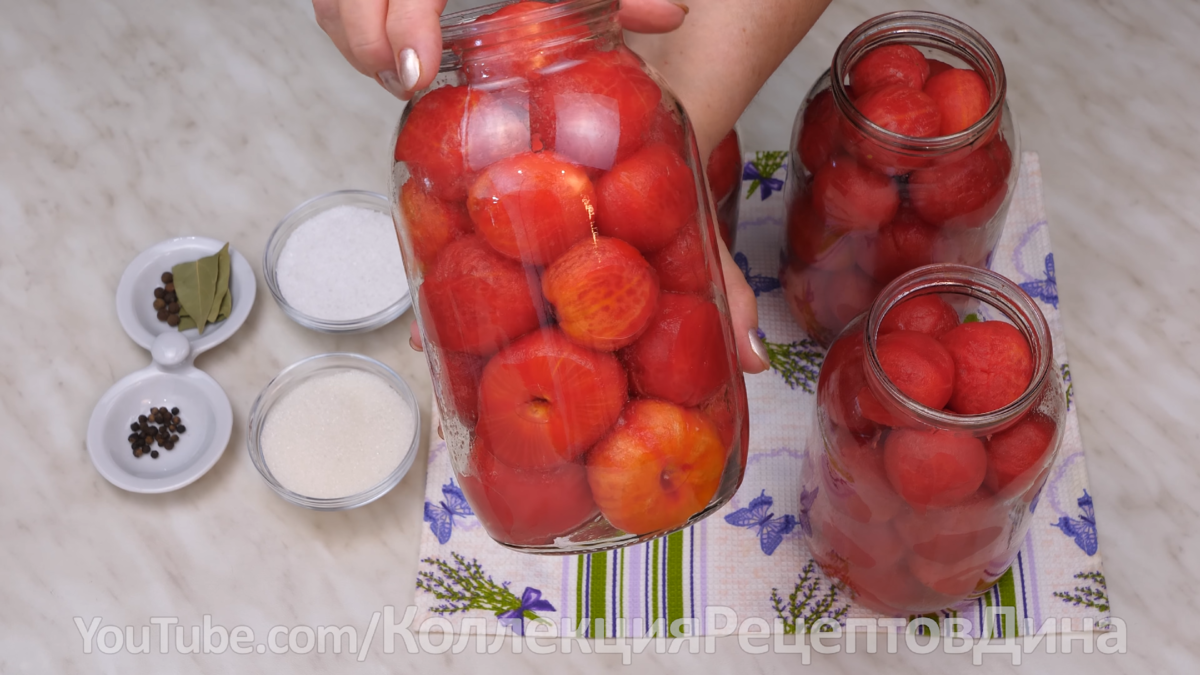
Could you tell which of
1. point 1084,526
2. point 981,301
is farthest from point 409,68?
point 1084,526

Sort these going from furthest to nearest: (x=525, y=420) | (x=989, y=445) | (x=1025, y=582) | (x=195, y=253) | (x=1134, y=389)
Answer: (x=195, y=253) → (x=1134, y=389) → (x=1025, y=582) → (x=989, y=445) → (x=525, y=420)

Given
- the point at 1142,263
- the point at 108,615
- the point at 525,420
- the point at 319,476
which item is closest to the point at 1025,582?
the point at 1142,263

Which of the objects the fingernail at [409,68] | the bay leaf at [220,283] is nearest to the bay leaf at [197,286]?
the bay leaf at [220,283]

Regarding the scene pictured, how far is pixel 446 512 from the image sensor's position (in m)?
0.88

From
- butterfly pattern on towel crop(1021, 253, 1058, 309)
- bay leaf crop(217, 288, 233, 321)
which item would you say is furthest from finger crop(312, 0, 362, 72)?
butterfly pattern on towel crop(1021, 253, 1058, 309)

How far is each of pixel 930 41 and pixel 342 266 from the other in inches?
25.8

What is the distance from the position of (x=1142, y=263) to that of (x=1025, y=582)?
40 cm

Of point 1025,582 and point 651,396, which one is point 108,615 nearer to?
point 651,396

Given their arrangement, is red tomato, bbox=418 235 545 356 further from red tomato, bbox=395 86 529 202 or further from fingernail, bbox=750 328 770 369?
fingernail, bbox=750 328 770 369

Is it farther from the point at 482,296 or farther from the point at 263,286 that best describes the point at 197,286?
the point at 482,296

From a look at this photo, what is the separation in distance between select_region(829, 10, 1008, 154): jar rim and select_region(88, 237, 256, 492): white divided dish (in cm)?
67

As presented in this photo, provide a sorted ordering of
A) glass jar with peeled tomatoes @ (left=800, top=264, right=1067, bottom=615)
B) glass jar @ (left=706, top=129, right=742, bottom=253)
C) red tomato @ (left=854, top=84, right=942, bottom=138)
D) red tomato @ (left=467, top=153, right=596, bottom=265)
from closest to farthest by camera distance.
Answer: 1. red tomato @ (left=467, top=153, right=596, bottom=265)
2. glass jar with peeled tomatoes @ (left=800, top=264, right=1067, bottom=615)
3. red tomato @ (left=854, top=84, right=942, bottom=138)
4. glass jar @ (left=706, top=129, right=742, bottom=253)

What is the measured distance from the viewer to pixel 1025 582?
811 mm

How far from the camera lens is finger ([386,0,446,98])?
0.56m
